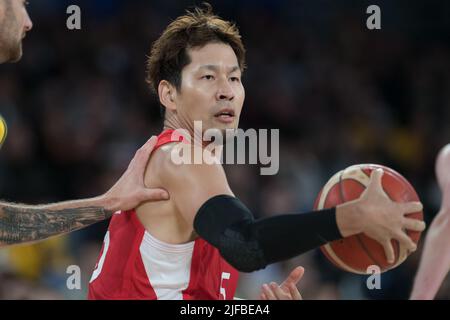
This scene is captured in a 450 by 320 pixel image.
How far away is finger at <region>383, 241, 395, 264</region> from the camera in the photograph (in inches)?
126

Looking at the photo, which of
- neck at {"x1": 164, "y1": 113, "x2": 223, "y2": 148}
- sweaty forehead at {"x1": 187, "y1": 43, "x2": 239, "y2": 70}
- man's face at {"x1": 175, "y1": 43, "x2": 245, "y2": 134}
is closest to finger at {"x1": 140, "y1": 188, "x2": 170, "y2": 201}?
neck at {"x1": 164, "y1": 113, "x2": 223, "y2": 148}

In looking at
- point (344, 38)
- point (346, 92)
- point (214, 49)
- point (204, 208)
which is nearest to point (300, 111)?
point (346, 92)

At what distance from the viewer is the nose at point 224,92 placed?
4.05m

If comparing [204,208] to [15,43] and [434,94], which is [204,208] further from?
[434,94]

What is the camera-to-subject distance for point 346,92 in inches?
411

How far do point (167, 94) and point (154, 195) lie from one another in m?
0.75

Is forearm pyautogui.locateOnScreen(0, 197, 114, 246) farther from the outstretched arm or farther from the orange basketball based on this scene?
the orange basketball

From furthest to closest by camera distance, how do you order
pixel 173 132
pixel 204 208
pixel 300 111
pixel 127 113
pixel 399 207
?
pixel 300 111 → pixel 127 113 → pixel 173 132 → pixel 204 208 → pixel 399 207

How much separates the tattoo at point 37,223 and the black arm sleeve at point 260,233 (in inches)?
42.0

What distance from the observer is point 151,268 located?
3.77 meters

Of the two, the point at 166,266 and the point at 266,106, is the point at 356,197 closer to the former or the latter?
the point at 166,266

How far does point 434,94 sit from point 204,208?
300 inches

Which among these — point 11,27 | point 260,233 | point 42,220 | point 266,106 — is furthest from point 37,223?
point 266,106

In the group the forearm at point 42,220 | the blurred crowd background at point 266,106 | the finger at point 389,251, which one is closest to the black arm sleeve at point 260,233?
the finger at point 389,251
